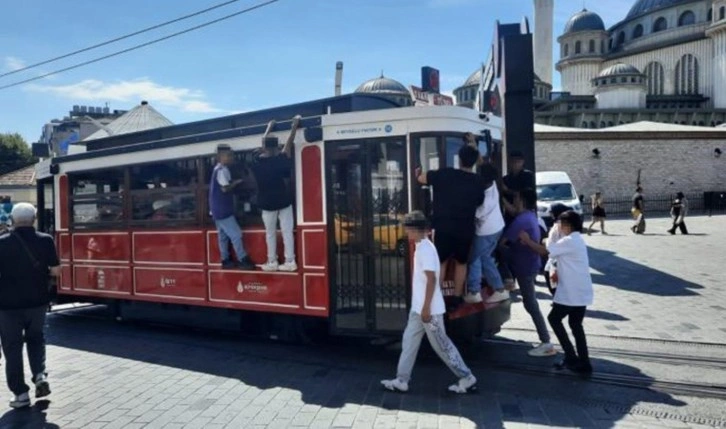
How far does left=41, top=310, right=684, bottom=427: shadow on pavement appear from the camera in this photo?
531 centimetres

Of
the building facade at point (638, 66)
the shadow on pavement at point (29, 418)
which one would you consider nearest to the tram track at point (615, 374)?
the shadow on pavement at point (29, 418)

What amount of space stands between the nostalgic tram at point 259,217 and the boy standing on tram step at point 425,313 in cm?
75

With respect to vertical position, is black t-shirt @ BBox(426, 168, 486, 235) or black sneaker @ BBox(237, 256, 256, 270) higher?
black t-shirt @ BBox(426, 168, 486, 235)

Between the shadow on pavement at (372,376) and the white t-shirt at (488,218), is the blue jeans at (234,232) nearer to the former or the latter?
the shadow on pavement at (372,376)

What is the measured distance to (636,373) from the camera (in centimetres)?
627

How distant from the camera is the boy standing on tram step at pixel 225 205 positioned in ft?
24.4

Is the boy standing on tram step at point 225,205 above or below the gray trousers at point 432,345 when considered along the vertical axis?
above

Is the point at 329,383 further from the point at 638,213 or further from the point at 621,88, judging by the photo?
the point at 621,88

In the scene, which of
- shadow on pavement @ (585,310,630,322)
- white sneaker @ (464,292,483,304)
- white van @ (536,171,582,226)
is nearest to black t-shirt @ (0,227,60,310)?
white sneaker @ (464,292,483,304)

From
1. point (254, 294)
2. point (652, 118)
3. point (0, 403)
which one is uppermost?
point (652, 118)

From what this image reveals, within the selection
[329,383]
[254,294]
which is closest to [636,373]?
[329,383]

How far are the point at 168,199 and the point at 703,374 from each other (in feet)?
22.8

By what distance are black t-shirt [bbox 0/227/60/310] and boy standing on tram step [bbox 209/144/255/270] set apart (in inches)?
81.9

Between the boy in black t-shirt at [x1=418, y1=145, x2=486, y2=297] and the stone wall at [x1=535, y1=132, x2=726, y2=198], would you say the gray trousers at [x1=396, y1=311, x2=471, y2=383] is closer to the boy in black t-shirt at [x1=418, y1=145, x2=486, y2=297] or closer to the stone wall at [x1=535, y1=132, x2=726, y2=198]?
the boy in black t-shirt at [x1=418, y1=145, x2=486, y2=297]
